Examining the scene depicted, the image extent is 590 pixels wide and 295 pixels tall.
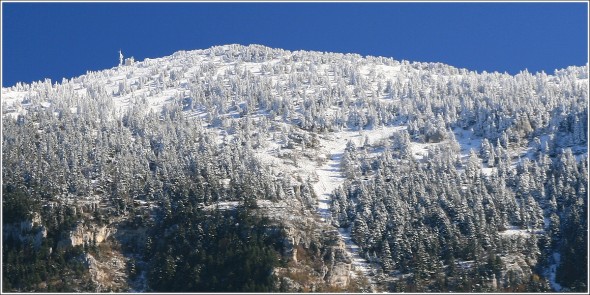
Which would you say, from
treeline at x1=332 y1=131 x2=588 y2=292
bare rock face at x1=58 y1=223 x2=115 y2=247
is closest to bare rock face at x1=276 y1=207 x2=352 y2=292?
treeline at x1=332 y1=131 x2=588 y2=292

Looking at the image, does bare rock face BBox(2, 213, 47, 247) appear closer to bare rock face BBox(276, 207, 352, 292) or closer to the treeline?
bare rock face BBox(276, 207, 352, 292)

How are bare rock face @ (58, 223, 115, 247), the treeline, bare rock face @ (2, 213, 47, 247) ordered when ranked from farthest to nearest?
bare rock face @ (2, 213, 47, 247), bare rock face @ (58, 223, 115, 247), the treeline

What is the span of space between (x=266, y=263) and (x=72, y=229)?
134 ft

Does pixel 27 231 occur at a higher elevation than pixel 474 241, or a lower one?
higher

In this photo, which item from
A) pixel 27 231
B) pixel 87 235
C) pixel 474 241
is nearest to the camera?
pixel 27 231

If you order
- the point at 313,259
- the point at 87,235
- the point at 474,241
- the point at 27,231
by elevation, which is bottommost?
the point at 313,259

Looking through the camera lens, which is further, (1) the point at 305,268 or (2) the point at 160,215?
(2) the point at 160,215

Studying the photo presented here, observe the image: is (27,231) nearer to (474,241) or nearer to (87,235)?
(87,235)

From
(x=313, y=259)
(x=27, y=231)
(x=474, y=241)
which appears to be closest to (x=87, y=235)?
(x=27, y=231)

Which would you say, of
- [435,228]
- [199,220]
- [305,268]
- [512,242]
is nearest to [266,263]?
[305,268]

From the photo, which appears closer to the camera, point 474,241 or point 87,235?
point 474,241

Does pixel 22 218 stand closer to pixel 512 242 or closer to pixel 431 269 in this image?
pixel 431 269

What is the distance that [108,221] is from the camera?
193375mm

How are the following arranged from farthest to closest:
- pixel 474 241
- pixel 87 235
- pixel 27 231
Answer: pixel 87 235 → pixel 474 241 → pixel 27 231
